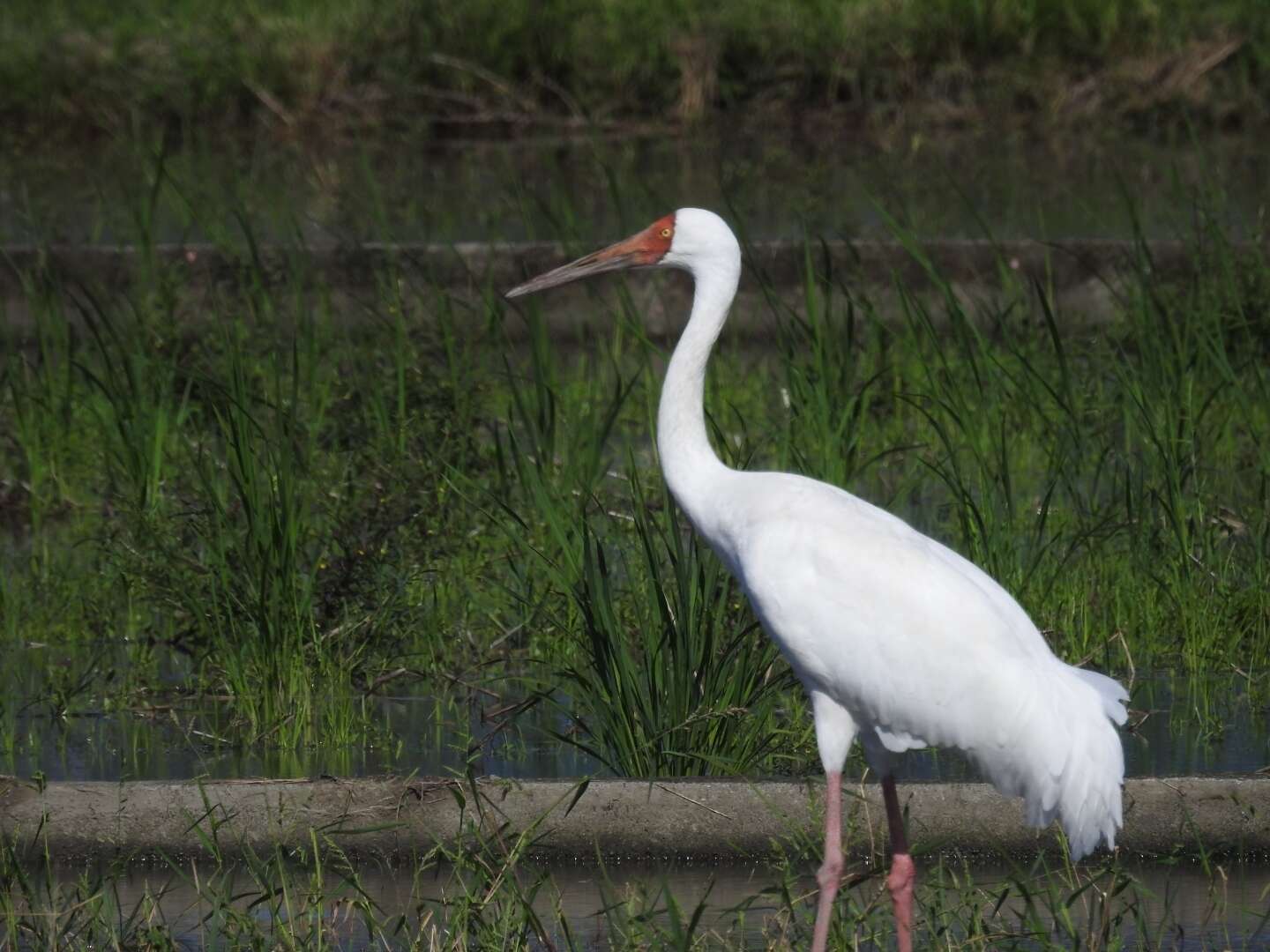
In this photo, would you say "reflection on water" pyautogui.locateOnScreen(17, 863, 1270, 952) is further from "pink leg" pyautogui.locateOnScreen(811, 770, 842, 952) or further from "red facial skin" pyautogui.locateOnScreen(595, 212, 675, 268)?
"red facial skin" pyautogui.locateOnScreen(595, 212, 675, 268)

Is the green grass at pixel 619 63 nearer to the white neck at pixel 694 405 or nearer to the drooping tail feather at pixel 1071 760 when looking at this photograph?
the white neck at pixel 694 405

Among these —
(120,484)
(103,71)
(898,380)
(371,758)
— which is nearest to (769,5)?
(103,71)

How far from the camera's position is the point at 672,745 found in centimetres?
521

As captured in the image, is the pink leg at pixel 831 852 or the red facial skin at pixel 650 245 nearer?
the pink leg at pixel 831 852

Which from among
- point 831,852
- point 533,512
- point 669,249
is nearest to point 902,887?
point 831,852

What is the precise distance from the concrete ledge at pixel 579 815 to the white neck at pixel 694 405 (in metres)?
0.70

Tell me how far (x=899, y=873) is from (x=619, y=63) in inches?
517

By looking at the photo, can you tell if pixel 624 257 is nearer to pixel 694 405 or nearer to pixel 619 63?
pixel 694 405

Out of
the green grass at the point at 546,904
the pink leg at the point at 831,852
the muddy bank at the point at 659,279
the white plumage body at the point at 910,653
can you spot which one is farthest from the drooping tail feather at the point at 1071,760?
the muddy bank at the point at 659,279

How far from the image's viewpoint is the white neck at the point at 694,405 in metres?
5.04

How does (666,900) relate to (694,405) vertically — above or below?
below

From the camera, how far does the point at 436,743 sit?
5.85 m

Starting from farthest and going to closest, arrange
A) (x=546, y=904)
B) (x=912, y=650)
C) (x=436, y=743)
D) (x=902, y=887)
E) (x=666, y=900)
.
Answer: (x=436, y=743) → (x=546, y=904) → (x=912, y=650) → (x=902, y=887) → (x=666, y=900)

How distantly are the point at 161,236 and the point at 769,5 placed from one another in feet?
20.9
